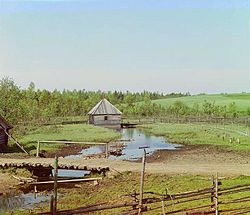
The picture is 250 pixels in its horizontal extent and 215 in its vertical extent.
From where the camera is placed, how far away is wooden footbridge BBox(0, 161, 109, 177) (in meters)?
17.8

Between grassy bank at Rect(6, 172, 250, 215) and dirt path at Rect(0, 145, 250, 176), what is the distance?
41.9 inches

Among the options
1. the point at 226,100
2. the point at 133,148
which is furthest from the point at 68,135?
the point at 226,100

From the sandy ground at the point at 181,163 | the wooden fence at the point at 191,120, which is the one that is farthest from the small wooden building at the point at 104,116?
the sandy ground at the point at 181,163

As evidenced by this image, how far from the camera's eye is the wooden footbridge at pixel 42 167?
1778cm

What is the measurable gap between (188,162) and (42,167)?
707 centimetres

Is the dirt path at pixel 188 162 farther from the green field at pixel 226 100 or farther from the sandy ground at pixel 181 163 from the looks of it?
the green field at pixel 226 100

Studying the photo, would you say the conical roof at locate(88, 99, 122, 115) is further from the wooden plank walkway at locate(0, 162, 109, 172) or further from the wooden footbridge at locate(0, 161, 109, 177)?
the wooden plank walkway at locate(0, 162, 109, 172)

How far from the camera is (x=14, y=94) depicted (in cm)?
3222

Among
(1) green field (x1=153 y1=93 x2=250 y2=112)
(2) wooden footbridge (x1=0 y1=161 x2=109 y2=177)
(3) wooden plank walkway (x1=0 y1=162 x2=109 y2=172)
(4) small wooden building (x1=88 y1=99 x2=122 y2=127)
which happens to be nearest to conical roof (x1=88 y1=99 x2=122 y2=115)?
(4) small wooden building (x1=88 y1=99 x2=122 y2=127)

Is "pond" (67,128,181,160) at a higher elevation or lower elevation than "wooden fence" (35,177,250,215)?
lower

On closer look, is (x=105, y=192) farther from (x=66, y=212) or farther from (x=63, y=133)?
(x=63, y=133)

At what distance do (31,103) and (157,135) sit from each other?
22.6m

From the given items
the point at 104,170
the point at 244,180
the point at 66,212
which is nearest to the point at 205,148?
the point at 104,170

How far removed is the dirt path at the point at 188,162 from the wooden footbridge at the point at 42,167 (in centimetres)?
41
